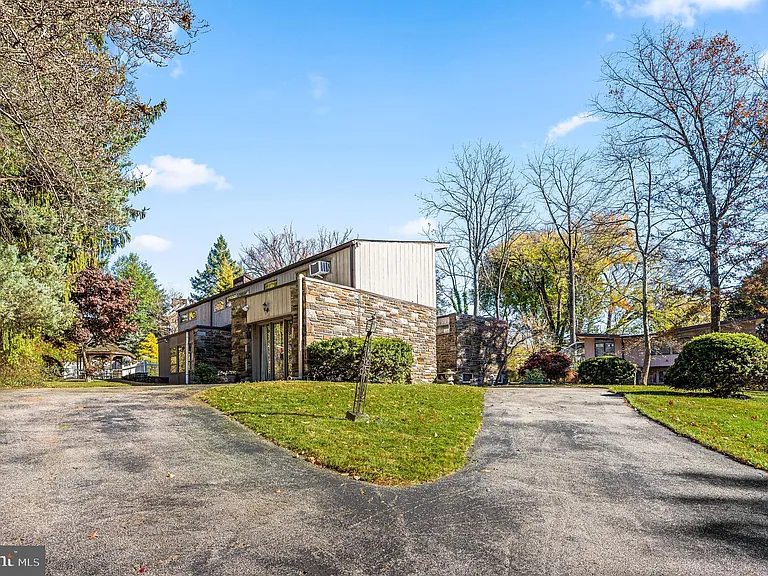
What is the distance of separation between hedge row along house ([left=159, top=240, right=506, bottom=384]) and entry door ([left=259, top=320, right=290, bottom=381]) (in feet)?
0.11

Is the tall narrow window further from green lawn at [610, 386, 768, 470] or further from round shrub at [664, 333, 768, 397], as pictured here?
round shrub at [664, 333, 768, 397]

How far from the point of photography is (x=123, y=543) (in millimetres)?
3990

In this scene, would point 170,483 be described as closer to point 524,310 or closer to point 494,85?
point 494,85

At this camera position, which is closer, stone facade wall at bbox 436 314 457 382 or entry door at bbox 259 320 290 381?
entry door at bbox 259 320 290 381

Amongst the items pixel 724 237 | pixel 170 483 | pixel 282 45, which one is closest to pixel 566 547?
pixel 170 483

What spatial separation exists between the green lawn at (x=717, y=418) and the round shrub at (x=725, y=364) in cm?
35

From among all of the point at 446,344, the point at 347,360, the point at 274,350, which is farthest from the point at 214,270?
the point at 347,360

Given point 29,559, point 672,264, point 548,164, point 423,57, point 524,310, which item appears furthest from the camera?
point 524,310

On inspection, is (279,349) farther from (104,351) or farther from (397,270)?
(104,351)

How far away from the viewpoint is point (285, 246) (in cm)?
3894

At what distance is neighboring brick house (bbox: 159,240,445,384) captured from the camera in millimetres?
16094

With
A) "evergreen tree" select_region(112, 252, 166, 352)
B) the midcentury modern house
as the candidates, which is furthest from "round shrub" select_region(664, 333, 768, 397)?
"evergreen tree" select_region(112, 252, 166, 352)

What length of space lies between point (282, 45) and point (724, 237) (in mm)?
17073

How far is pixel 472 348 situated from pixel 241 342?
1175cm
